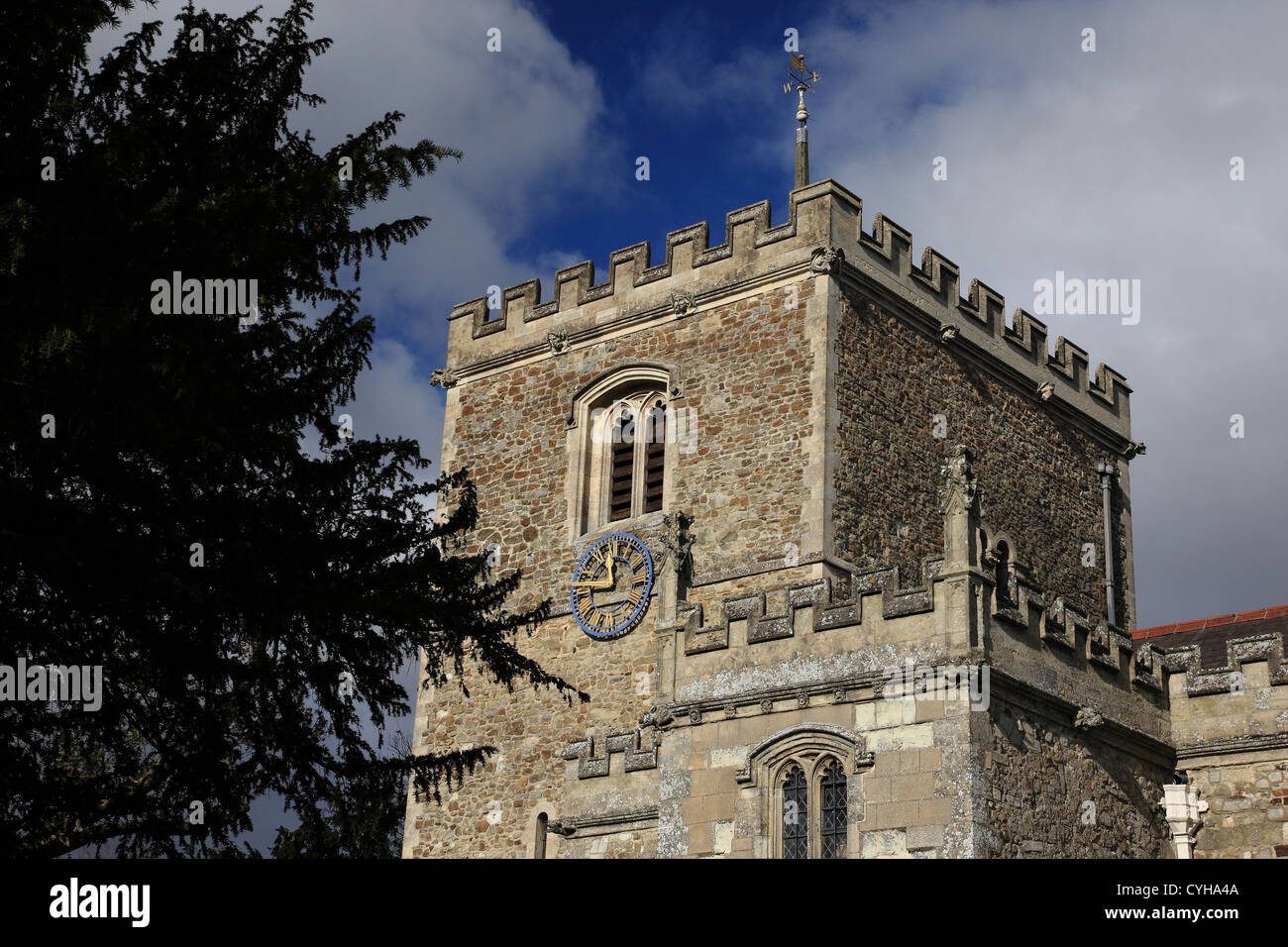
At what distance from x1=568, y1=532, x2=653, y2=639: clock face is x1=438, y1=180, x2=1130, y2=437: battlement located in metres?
3.30

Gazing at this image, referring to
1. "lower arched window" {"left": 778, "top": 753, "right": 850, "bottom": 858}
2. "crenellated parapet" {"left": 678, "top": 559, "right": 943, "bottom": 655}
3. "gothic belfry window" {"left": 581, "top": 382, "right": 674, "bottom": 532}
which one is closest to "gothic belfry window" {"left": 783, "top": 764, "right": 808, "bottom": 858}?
"lower arched window" {"left": 778, "top": 753, "right": 850, "bottom": 858}

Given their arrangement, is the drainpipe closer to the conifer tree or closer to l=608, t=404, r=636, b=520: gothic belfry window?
l=608, t=404, r=636, b=520: gothic belfry window

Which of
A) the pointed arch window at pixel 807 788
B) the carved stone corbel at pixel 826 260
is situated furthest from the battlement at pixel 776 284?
the pointed arch window at pixel 807 788

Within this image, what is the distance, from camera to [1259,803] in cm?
1524

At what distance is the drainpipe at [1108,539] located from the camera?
24766mm

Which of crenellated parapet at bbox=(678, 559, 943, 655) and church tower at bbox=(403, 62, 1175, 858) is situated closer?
church tower at bbox=(403, 62, 1175, 858)

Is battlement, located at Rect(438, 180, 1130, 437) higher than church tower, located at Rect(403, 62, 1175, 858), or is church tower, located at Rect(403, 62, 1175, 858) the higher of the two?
battlement, located at Rect(438, 180, 1130, 437)

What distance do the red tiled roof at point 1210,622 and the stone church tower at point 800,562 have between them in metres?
0.64

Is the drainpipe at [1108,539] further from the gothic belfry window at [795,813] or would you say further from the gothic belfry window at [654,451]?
the gothic belfry window at [795,813]

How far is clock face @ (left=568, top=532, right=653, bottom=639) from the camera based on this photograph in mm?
21297

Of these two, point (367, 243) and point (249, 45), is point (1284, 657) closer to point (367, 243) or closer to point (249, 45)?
point (367, 243)

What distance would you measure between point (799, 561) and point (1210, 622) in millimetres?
6738

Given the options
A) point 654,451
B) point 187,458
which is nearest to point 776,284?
point 654,451

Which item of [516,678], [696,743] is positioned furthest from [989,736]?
[516,678]
